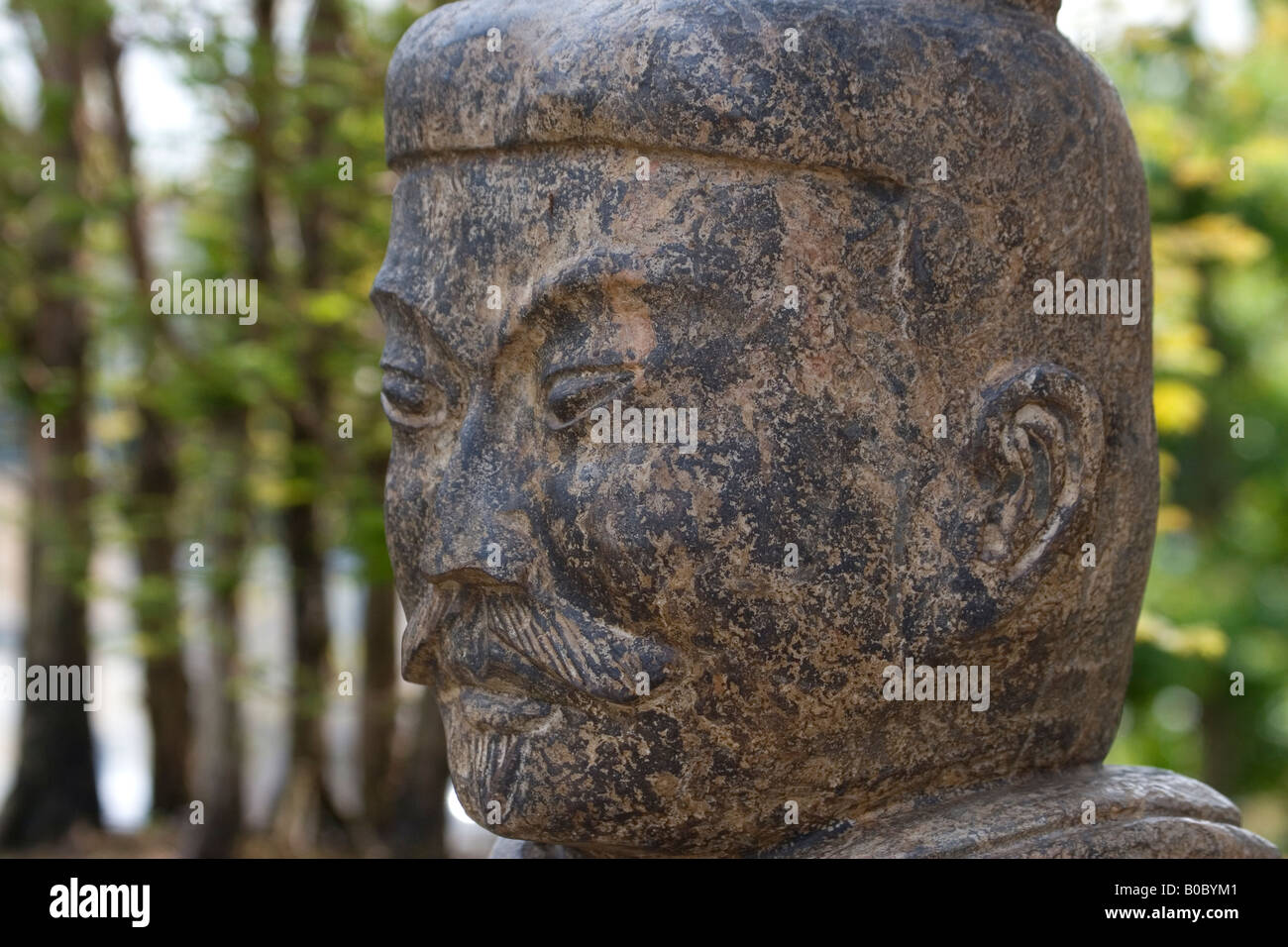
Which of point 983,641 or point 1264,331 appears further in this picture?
point 1264,331

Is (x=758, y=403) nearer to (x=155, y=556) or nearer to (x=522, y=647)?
(x=522, y=647)

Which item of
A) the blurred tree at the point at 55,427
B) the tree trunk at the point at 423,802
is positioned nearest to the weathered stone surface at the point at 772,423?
the tree trunk at the point at 423,802

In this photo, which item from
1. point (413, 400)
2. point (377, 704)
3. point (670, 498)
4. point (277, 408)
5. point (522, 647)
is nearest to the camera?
point (670, 498)

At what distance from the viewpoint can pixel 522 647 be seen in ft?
8.94

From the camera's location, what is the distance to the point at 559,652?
2.68 metres

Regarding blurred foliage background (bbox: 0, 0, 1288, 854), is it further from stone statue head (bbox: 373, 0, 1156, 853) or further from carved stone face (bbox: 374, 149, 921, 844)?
carved stone face (bbox: 374, 149, 921, 844)

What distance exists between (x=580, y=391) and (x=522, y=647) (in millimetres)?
458

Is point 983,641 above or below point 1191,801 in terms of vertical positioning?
above

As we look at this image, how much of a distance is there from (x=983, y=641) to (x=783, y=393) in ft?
1.93

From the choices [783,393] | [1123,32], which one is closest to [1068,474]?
[783,393]

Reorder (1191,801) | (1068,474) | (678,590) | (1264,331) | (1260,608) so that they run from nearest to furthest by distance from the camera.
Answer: (678,590), (1068,474), (1191,801), (1260,608), (1264,331)

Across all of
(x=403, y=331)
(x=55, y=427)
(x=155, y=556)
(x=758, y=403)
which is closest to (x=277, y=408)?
(x=55, y=427)

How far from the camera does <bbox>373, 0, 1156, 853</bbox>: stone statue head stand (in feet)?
8.61
